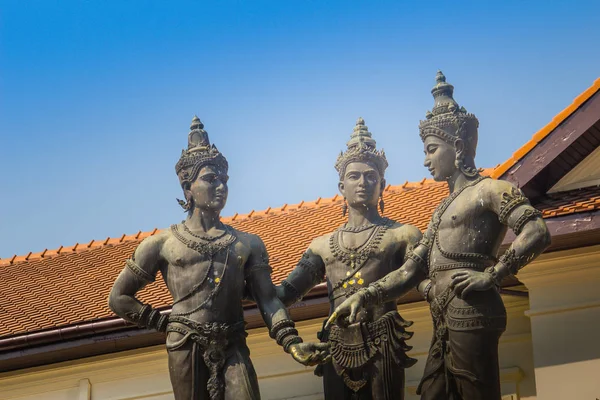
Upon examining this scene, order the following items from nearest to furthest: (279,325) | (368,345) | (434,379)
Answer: (434,379) < (279,325) < (368,345)

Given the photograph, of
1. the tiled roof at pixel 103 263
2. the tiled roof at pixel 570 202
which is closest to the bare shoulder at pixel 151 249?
the tiled roof at pixel 103 263

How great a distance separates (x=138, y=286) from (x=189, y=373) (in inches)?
36.3

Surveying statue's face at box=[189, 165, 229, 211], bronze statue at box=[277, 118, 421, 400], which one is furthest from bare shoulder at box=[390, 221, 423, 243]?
statue's face at box=[189, 165, 229, 211]

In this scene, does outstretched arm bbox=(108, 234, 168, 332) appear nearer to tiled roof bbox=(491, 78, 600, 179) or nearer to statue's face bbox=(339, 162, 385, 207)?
statue's face bbox=(339, 162, 385, 207)

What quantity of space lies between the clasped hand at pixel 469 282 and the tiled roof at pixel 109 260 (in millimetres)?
3713

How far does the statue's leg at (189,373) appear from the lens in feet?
33.7

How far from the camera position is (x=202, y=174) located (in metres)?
10.8

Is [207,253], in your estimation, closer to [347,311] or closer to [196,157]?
[196,157]

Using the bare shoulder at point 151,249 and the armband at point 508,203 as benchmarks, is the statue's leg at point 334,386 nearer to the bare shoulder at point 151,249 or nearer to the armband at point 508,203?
the bare shoulder at point 151,249

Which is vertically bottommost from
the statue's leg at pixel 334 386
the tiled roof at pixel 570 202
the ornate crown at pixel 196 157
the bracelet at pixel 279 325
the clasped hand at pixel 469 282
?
the statue's leg at pixel 334 386

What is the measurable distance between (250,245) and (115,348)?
192 inches

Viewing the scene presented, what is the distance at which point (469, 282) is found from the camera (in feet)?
31.6

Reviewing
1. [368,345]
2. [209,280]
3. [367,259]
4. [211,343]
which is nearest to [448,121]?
[367,259]

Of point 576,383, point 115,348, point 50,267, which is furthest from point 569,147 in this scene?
point 50,267
